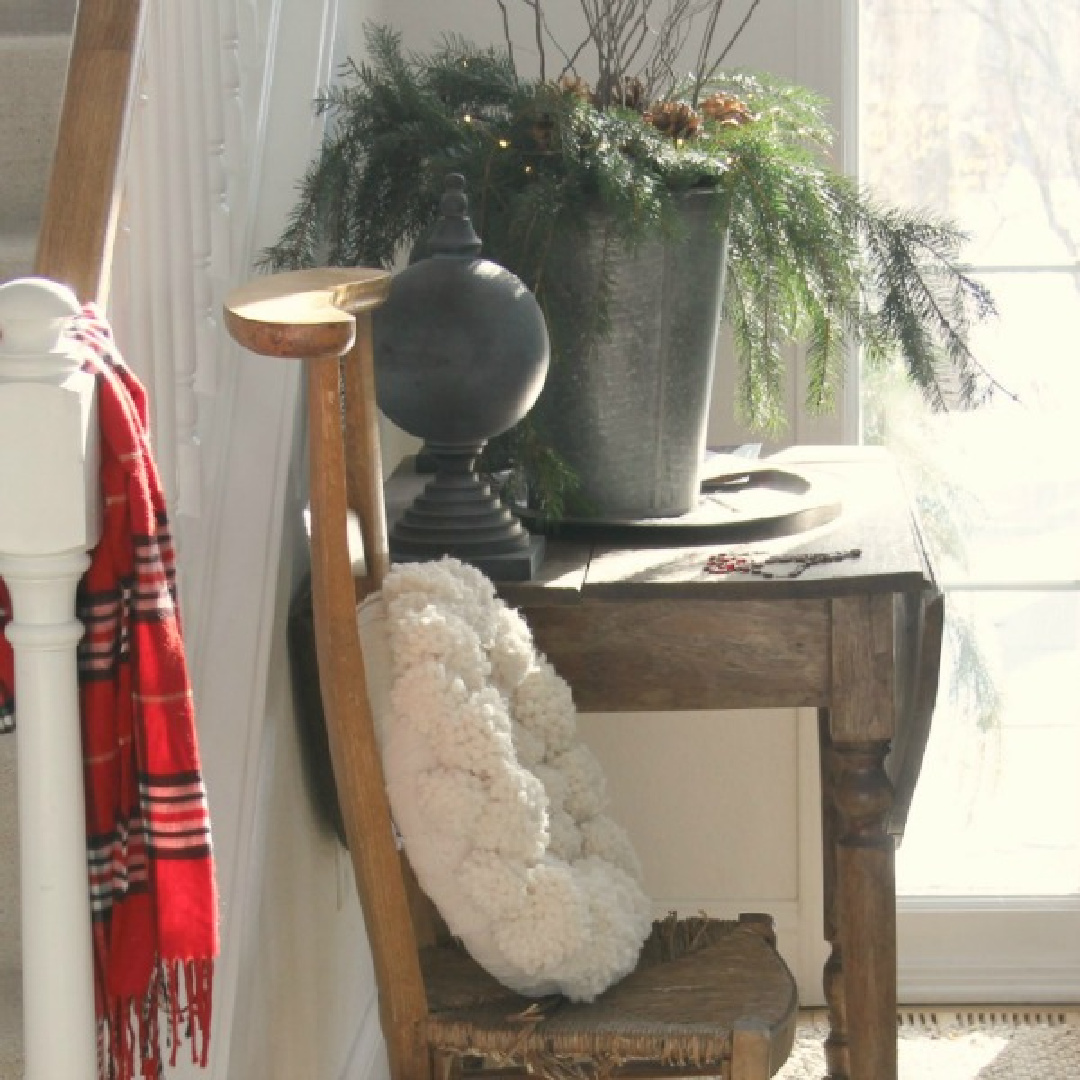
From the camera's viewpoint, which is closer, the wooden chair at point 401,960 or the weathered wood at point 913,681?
the wooden chair at point 401,960

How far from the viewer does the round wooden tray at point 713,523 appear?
6.80 feet

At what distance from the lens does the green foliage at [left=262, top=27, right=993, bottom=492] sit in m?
1.93

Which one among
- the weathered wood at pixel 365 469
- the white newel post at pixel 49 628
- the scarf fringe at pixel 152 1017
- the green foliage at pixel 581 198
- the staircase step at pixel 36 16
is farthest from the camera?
the staircase step at pixel 36 16

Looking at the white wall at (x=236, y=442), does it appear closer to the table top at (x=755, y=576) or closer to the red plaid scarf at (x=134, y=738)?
the table top at (x=755, y=576)

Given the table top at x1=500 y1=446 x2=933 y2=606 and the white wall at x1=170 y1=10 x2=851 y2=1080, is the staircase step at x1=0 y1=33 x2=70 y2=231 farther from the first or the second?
the table top at x1=500 y1=446 x2=933 y2=606

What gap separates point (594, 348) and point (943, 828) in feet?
5.02

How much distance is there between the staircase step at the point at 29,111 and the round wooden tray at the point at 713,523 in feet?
2.36

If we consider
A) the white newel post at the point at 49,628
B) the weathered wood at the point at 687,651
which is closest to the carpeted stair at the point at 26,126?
the weathered wood at the point at 687,651

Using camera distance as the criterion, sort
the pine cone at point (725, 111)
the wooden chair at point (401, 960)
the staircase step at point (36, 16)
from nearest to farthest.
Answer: the wooden chair at point (401, 960) < the pine cone at point (725, 111) < the staircase step at point (36, 16)

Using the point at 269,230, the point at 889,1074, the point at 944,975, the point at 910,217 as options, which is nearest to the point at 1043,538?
the point at 944,975

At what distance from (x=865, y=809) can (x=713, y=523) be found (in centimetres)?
38

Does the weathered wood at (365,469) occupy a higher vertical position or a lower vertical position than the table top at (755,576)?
higher

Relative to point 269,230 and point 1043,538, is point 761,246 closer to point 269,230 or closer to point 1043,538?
point 269,230

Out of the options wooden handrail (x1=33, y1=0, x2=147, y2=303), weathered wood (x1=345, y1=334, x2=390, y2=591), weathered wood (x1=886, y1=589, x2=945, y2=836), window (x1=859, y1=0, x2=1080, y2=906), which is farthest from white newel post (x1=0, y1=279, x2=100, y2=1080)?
window (x1=859, y1=0, x2=1080, y2=906)
